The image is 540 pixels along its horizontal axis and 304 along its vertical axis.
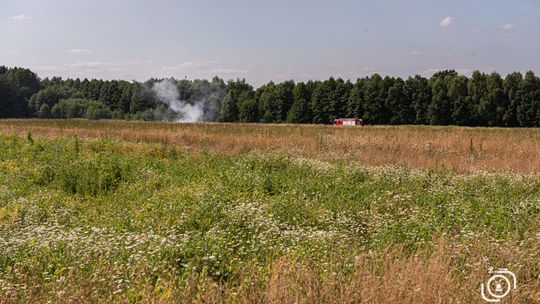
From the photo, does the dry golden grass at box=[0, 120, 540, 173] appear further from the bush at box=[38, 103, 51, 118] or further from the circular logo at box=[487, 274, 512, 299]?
the bush at box=[38, 103, 51, 118]

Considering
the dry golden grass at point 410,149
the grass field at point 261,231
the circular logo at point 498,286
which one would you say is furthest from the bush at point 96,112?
the circular logo at point 498,286

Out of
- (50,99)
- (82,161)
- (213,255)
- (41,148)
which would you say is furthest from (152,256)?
(50,99)

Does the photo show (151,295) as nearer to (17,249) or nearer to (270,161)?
(17,249)

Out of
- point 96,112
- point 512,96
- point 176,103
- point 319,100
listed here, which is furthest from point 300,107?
point 96,112

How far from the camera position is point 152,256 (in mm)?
5098

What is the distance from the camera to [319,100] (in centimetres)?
7750

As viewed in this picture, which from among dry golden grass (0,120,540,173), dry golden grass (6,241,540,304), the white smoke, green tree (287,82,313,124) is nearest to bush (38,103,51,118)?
the white smoke

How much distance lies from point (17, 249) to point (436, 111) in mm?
67166

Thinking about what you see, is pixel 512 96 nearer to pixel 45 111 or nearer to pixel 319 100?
pixel 319 100

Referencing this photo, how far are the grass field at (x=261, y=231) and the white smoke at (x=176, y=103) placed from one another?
263ft

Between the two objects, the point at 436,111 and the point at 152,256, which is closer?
the point at 152,256

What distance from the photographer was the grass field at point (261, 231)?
4344 millimetres

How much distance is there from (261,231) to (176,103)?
314 feet

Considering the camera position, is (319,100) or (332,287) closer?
(332,287)
